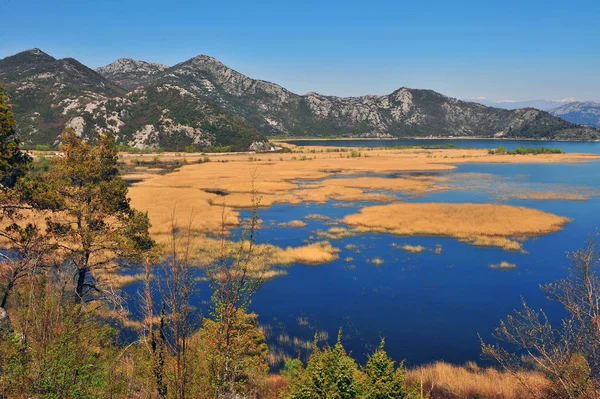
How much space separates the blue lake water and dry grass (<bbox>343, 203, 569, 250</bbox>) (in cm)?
266

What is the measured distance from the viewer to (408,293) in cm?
3900

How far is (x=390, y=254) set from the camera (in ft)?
164

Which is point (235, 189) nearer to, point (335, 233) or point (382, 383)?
point (335, 233)

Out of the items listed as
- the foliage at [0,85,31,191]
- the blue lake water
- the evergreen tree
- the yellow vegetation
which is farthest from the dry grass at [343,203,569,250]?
the foliage at [0,85,31,191]

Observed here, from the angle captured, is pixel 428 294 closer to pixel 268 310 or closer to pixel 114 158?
pixel 268 310

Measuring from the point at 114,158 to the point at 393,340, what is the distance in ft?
90.9

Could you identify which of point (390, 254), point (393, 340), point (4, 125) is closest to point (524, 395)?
point (393, 340)

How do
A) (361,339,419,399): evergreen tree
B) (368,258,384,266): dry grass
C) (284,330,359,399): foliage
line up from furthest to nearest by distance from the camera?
1. (368,258,384,266): dry grass
2. (361,339,419,399): evergreen tree
3. (284,330,359,399): foliage

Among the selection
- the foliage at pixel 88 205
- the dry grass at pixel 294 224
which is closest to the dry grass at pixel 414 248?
the dry grass at pixel 294 224

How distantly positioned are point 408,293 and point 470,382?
51.1 ft

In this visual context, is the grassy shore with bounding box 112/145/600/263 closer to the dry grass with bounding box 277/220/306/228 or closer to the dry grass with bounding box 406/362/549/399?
the dry grass with bounding box 277/220/306/228

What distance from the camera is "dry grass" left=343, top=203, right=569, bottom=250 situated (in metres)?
57.3

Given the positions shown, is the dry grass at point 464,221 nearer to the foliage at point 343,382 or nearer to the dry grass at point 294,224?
the dry grass at point 294,224

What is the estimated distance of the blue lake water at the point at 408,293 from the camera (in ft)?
100
